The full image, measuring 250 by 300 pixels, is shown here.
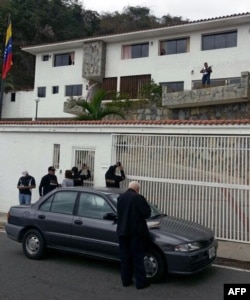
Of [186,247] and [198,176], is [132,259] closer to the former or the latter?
[186,247]

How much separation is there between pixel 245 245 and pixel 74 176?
5482mm

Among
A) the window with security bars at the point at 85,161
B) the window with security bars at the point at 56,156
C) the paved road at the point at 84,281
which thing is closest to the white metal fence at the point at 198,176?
the window with security bars at the point at 85,161

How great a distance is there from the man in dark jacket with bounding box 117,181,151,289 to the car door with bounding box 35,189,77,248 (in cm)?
152

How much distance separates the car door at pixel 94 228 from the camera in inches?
276

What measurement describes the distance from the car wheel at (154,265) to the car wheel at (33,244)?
2303 mm

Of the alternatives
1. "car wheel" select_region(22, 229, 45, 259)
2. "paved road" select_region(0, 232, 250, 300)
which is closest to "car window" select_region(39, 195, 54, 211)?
"car wheel" select_region(22, 229, 45, 259)

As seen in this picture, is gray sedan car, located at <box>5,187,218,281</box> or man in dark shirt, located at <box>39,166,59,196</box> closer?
gray sedan car, located at <box>5,187,218,281</box>

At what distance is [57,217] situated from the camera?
25.4 ft

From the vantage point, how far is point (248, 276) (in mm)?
7219

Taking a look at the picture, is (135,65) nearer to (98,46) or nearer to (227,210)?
(98,46)

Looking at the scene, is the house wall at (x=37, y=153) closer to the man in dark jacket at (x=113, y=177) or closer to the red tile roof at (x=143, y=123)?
the red tile roof at (x=143, y=123)

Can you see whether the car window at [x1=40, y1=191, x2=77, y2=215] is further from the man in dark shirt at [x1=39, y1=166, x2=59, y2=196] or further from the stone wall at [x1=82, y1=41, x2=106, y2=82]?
the stone wall at [x1=82, y1=41, x2=106, y2=82]

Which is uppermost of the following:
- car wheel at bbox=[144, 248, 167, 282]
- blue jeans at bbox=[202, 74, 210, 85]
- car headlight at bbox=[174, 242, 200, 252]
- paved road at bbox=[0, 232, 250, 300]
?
blue jeans at bbox=[202, 74, 210, 85]

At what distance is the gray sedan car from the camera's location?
6.50 m
